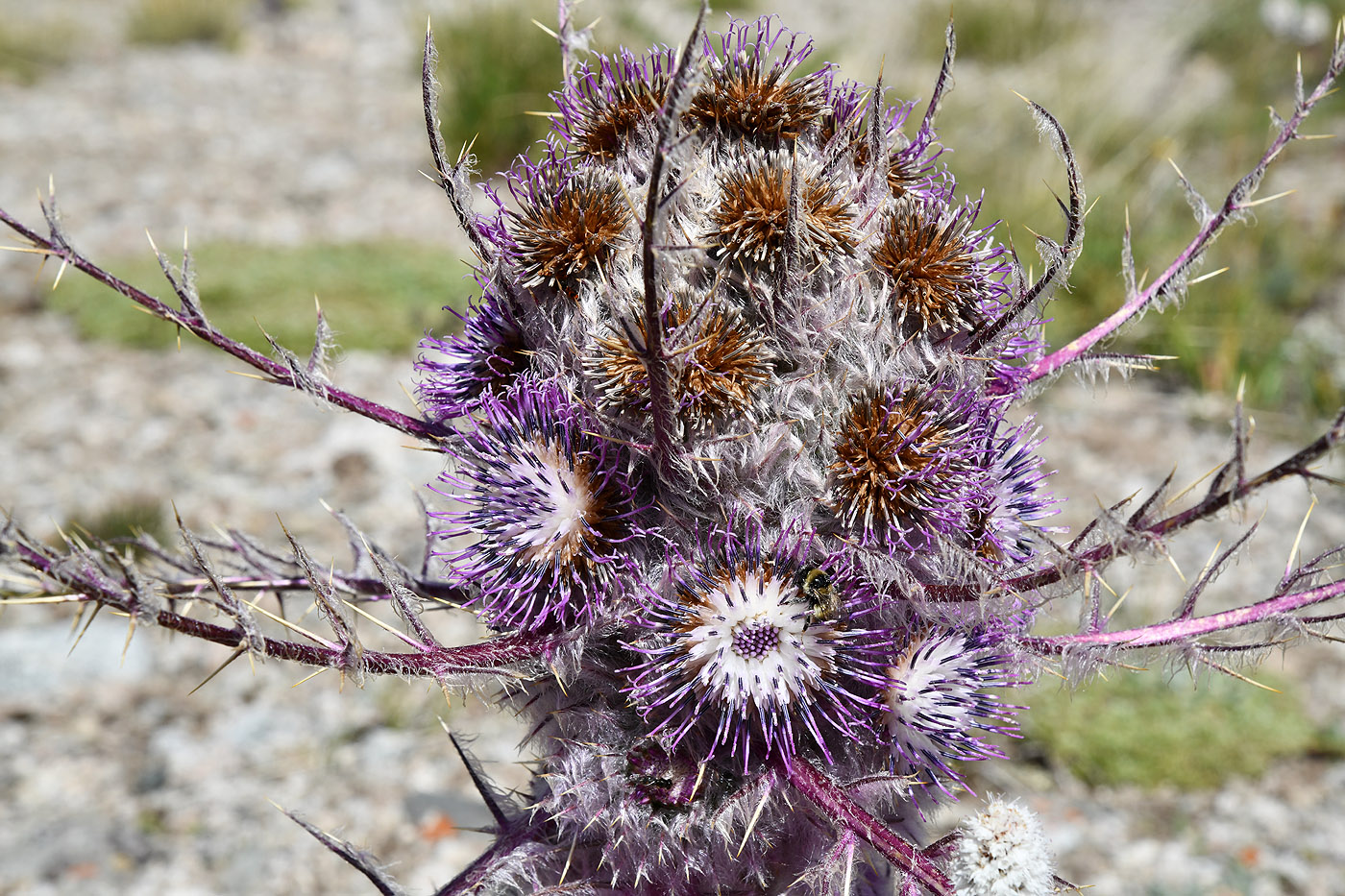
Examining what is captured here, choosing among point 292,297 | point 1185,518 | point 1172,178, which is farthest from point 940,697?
point 1172,178

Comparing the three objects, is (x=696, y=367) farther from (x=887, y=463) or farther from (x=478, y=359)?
(x=478, y=359)

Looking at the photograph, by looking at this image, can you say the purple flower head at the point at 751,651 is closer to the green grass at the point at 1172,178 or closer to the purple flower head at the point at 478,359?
the purple flower head at the point at 478,359

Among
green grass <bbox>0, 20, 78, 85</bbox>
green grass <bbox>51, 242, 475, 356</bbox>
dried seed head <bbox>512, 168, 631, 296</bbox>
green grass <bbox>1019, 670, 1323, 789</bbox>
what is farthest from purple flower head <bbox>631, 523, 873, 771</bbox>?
A: green grass <bbox>0, 20, 78, 85</bbox>

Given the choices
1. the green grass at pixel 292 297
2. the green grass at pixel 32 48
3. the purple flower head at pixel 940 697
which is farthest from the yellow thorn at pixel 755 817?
the green grass at pixel 32 48

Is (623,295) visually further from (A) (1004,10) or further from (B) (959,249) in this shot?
(A) (1004,10)

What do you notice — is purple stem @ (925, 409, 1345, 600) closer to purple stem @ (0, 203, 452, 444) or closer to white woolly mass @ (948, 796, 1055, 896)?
white woolly mass @ (948, 796, 1055, 896)

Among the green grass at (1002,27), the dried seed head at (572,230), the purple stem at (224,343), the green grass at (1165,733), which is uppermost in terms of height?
the green grass at (1002,27)

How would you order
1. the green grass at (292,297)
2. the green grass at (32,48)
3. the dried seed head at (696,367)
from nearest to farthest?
1. the dried seed head at (696,367)
2. the green grass at (292,297)
3. the green grass at (32,48)

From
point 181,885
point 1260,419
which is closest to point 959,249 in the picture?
point 181,885
